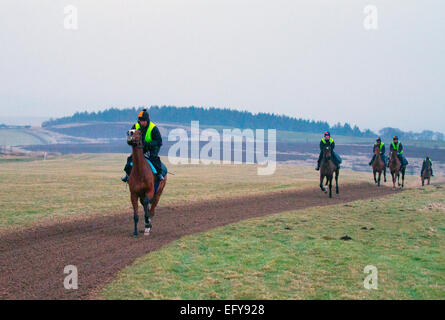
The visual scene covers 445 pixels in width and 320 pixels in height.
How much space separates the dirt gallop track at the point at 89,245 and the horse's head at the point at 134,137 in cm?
300

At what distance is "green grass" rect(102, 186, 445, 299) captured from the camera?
7910 millimetres

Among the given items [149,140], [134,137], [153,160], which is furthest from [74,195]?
[134,137]

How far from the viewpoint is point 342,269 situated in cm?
923

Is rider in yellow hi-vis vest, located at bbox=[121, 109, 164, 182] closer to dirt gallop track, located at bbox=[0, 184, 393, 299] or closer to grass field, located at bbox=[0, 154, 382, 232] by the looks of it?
dirt gallop track, located at bbox=[0, 184, 393, 299]

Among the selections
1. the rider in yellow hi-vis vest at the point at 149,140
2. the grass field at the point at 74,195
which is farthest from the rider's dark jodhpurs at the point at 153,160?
the grass field at the point at 74,195

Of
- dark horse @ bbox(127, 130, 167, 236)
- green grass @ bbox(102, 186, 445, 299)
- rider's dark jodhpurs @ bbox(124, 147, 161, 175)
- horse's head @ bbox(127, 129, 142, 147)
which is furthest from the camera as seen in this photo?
rider's dark jodhpurs @ bbox(124, 147, 161, 175)

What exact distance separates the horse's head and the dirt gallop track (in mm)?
3005

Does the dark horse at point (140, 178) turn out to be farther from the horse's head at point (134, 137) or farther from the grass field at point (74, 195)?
the grass field at point (74, 195)

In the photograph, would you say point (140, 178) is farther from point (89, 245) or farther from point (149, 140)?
point (89, 245)

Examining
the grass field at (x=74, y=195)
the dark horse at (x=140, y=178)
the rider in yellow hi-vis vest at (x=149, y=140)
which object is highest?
the rider in yellow hi-vis vest at (x=149, y=140)

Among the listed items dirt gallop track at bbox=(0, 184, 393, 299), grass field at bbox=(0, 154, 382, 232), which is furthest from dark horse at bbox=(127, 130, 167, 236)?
grass field at bbox=(0, 154, 382, 232)

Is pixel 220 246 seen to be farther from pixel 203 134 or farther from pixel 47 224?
pixel 203 134

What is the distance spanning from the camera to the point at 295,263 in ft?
31.8

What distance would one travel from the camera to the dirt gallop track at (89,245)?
8.50 metres
